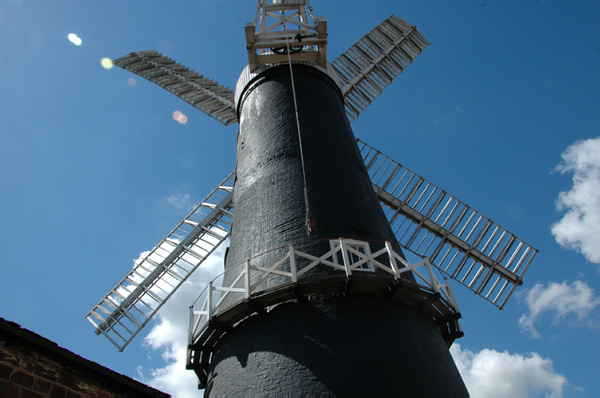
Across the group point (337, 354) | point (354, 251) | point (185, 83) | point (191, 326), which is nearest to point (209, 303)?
point (191, 326)

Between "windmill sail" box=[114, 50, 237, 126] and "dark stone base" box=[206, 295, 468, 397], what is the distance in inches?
468

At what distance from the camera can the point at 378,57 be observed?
715 inches

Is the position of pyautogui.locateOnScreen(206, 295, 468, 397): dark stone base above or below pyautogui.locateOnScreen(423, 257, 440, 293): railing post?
below

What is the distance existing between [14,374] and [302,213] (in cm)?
500

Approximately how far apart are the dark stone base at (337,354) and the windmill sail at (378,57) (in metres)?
11.2

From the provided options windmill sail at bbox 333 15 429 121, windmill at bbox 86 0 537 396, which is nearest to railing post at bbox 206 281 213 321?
windmill at bbox 86 0 537 396

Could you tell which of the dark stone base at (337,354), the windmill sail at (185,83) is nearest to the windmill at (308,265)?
the dark stone base at (337,354)

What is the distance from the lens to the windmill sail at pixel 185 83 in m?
17.9

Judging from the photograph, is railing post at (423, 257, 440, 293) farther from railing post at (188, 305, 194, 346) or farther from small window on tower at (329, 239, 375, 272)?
railing post at (188, 305, 194, 346)

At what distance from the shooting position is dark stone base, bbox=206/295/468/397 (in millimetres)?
6223

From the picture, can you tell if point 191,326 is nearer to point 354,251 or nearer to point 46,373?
point 46,373

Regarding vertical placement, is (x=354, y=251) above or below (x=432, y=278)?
below

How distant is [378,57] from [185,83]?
7698 millimetres

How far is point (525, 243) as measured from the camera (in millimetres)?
14539
